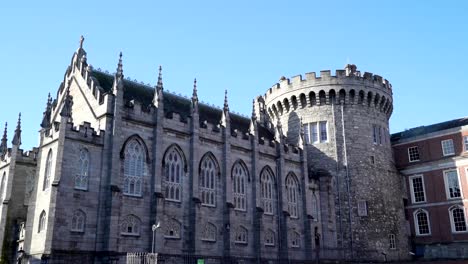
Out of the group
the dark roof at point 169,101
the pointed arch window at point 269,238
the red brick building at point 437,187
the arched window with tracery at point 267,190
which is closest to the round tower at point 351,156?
the red brick building at point 437,187

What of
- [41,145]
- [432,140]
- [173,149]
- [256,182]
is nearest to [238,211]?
[256,182]

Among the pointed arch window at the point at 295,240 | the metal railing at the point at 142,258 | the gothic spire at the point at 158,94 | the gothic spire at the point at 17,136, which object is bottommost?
the metal railing at the point at 142,258

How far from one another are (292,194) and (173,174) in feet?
43.3

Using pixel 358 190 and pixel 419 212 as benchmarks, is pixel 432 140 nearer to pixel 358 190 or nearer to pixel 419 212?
pixel 419 212

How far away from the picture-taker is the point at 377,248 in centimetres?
4297

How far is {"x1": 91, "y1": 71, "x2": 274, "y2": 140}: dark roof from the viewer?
36.4 metres

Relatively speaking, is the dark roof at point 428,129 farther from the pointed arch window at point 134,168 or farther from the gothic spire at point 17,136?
the gothic spire at point 17,136

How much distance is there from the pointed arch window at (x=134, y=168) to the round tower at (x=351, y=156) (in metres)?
18.2

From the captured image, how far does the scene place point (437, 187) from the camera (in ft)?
153

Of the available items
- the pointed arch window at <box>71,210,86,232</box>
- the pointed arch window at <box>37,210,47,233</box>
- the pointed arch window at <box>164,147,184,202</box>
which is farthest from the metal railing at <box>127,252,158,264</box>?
the pointed arch window at <box>164,147,184,202</box>

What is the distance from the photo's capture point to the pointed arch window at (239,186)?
37719 millimetres

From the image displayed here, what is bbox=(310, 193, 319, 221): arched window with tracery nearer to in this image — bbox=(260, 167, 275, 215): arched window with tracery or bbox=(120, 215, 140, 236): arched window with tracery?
bbox=(260, 167, 275, 215): arched window with tracery

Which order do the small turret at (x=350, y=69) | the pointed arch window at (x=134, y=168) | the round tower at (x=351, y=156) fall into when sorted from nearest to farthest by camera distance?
the pointed arch window at (x=134, y=168) → the round tower at (x=351, y=156) → the small turret at (x=350, y=69)

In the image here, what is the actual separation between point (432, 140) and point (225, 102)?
22974 mm
